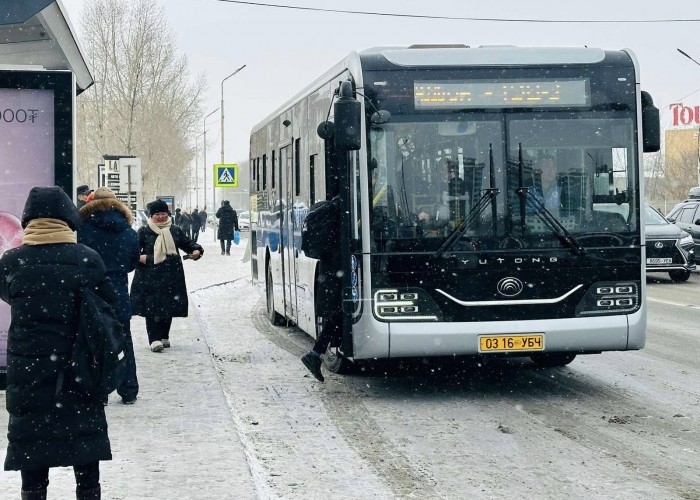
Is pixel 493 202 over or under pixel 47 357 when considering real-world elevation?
over

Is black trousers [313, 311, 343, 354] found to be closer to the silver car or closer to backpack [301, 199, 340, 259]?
backpack [301, 199, 340, 259]

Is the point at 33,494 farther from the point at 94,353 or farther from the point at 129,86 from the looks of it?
the point at 129,86

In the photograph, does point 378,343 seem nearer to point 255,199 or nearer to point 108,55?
point 255,199

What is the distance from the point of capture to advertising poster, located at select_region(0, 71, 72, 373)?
8.94m

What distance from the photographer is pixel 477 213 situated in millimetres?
9125

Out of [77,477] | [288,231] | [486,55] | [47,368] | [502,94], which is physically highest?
[486,55]

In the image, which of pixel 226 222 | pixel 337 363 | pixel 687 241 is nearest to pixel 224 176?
pixel 226 222

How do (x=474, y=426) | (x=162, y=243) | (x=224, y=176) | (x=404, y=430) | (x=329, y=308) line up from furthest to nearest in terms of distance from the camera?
(x=224, y=176) → (x=162, y=243) → (x=329, y=308) → (x=474, y=426) → (x=404, y=430)

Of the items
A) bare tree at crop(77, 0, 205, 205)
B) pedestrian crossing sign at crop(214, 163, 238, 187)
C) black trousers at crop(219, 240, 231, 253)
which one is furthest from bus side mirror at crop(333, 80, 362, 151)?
bare tree at crop(77, 0, 205, 205)

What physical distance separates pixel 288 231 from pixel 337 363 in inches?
110

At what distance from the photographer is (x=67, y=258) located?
496 centimetres

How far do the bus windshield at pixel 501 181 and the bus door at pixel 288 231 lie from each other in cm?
351

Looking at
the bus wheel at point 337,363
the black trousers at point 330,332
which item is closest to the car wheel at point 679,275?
the bus wheel at point 337,363

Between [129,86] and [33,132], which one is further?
[129,86]
